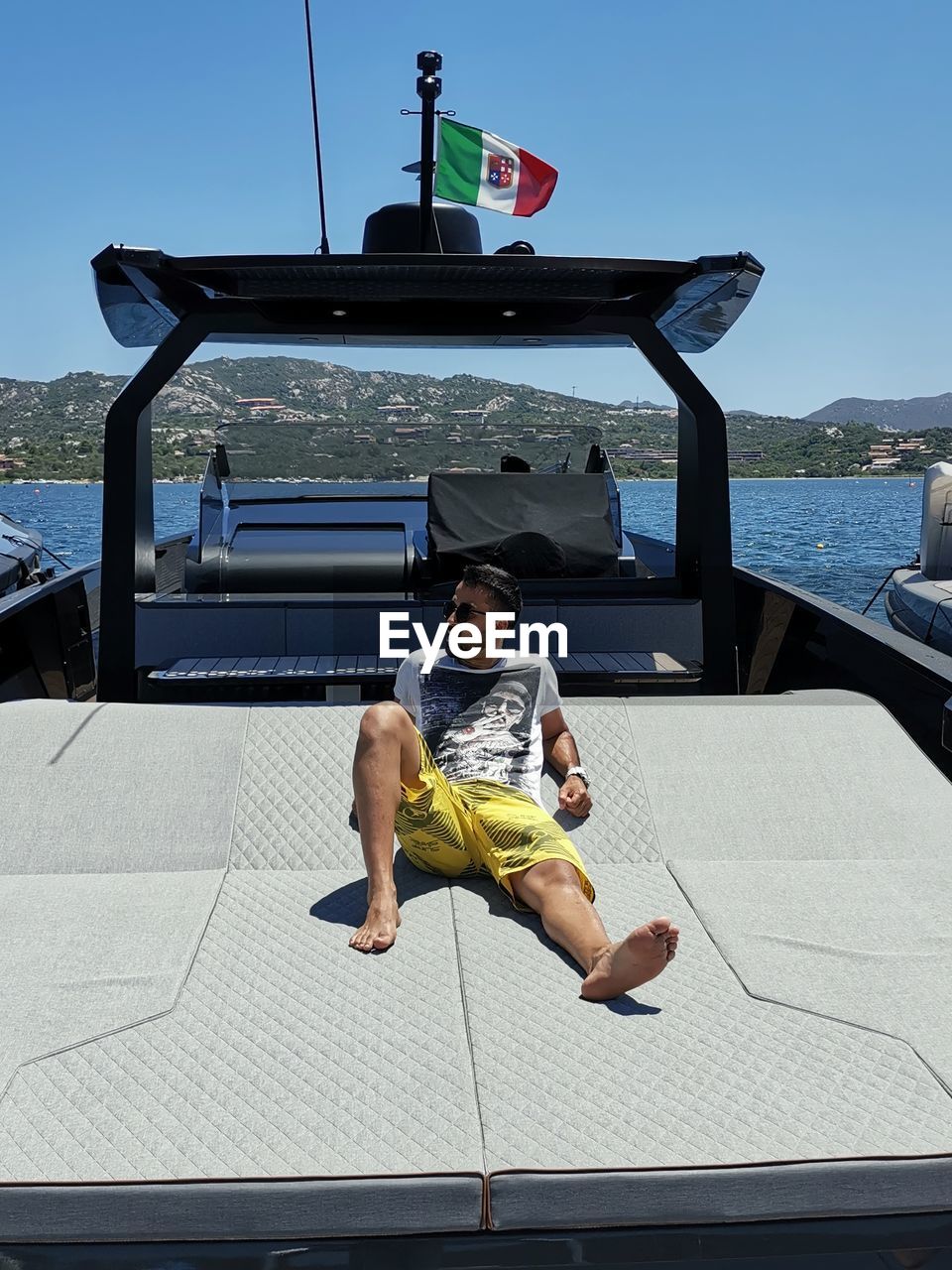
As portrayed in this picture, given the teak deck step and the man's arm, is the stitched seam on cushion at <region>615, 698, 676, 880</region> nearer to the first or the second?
the man's arm

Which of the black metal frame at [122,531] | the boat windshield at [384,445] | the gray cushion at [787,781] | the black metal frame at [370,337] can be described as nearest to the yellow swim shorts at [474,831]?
the gray cushion at [787,781]

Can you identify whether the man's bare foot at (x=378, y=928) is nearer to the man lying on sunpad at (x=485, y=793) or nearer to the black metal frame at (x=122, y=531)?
the man lying on sunpad at (x=485, y=793)

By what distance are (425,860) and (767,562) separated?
26556 mm

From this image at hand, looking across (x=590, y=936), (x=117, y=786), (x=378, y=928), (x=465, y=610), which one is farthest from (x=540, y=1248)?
(x=117, y=786)

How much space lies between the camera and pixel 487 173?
13.5 ft

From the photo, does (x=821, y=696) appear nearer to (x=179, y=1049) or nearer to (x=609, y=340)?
(x=609, y=340)

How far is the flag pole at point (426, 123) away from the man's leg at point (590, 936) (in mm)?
2394

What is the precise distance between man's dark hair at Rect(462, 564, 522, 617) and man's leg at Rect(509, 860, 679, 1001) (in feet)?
2.61

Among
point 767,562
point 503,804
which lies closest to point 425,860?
point 503,804

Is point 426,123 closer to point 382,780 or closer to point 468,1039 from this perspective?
point 382,780

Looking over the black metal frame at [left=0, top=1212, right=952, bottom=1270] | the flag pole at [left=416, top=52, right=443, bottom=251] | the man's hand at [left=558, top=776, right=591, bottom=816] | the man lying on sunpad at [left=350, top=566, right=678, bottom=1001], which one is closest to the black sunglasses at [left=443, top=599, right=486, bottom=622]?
the man lying on sunpad at [left=350, top=566, right=678, bottom=1001]

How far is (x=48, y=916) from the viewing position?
2.63 metres

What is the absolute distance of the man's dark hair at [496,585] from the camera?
3.13 meters

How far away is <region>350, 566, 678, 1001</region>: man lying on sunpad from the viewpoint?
248 centimetres
